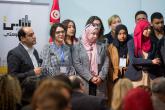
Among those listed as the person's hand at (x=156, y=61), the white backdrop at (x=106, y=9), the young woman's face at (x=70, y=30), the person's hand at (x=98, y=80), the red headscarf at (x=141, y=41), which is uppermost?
the white backdrop at (x=106, y=9)

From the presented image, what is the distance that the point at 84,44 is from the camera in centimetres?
580

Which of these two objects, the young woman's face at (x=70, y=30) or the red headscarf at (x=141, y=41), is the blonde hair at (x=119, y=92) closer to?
the red headscarf at (x=141, y=41)

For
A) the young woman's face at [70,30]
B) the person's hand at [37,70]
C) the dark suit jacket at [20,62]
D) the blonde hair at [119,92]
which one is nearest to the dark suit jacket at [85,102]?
the blonde hair at [119,92]

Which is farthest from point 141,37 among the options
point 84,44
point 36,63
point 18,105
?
point 18,105

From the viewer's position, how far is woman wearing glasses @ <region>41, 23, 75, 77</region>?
540 centimetres

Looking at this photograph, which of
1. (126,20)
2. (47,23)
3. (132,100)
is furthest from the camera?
(126,20)

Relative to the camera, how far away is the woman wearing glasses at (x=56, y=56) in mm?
5402

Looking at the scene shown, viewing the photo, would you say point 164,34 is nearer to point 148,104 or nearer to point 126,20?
point 126,20

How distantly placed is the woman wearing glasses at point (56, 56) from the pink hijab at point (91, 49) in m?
0.39

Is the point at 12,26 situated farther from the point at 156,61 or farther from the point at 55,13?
the point at 156,61

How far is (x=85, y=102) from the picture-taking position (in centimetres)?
349

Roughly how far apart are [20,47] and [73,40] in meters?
0.92

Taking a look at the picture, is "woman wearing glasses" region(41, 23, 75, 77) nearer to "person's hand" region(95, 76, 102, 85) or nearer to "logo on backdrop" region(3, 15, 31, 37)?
"person's hand" region(95, 76, 102, 85)

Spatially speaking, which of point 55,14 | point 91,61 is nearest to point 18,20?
point 55,14
